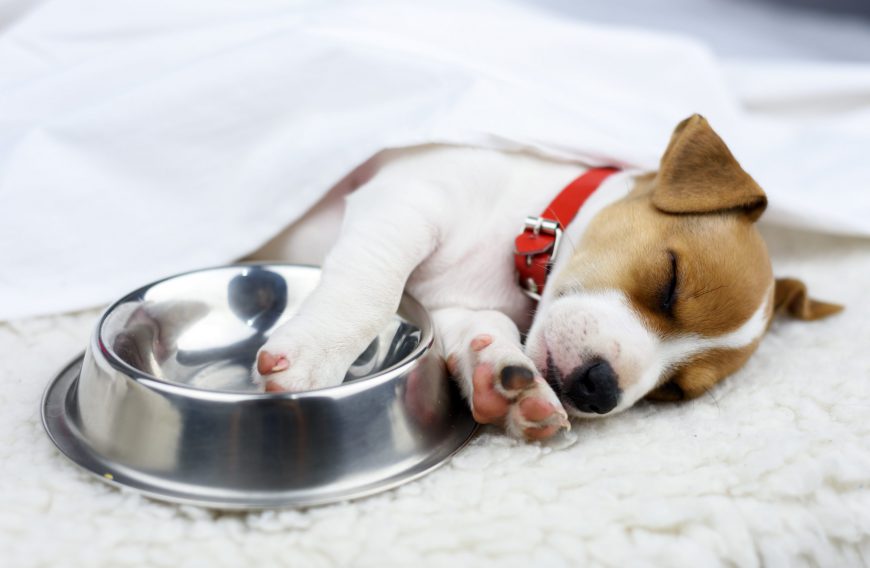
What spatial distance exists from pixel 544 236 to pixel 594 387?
48 cm

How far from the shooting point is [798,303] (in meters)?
2.32

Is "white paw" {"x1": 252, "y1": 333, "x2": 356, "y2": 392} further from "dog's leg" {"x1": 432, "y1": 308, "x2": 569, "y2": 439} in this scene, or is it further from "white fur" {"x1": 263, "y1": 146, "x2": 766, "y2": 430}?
"dog's leg" {"x1": 432, "y1": 308, "x2": 569, "y2": 439}

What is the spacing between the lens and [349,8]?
2.53 metres

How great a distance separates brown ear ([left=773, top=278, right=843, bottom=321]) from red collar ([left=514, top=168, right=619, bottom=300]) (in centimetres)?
60

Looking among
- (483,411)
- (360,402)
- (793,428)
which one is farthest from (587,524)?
(793,428)

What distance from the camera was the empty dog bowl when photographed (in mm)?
1412

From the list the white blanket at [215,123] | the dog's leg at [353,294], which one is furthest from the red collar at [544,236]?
the dog's leg at [353,294]

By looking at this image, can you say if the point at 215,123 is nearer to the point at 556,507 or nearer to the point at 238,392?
the point at 238,392

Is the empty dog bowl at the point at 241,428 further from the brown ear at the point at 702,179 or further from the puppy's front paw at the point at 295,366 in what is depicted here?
the brown ear at the point at 702,179

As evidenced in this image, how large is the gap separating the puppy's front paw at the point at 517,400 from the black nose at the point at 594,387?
0.35 feet

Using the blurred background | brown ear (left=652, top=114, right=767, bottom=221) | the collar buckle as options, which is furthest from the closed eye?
the blurred background

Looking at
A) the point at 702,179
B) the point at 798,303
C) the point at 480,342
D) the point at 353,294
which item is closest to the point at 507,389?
the point at 480,342

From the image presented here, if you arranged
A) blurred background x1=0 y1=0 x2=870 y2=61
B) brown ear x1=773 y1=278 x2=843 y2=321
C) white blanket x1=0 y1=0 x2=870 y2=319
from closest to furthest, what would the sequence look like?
white blanket x1=0 y1=0 x2=870 y2=319 < brown ear x1=773 y1=278 x2=843 y2=321 < blurred background x1=0 y1=0 x2=870 y2=61

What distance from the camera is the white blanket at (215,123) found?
7.16ft
